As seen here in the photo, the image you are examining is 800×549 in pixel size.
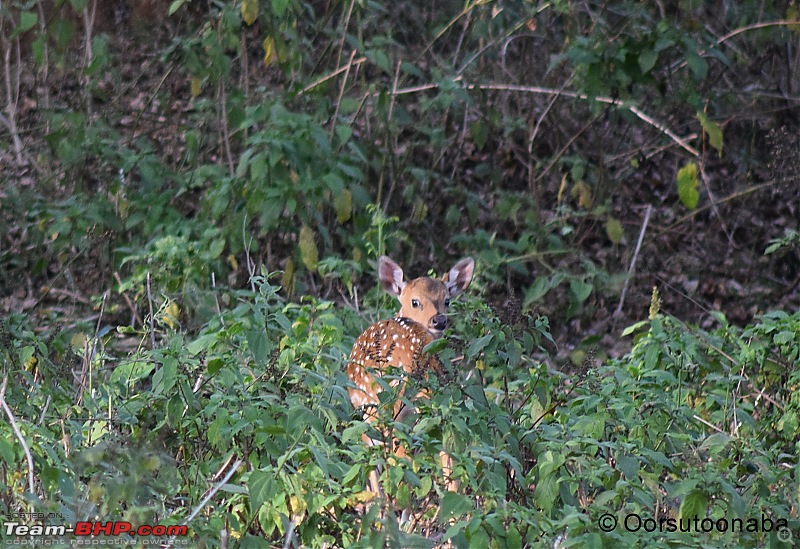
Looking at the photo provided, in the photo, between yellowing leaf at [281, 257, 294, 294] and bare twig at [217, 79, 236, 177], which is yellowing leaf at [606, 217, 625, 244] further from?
bare twig at [217, 79, 236, 177]

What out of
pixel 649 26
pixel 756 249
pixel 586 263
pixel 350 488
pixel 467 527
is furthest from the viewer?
pixel 756 249

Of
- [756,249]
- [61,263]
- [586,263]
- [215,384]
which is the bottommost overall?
[756,249]

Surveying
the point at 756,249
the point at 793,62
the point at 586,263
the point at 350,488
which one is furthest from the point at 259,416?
the point at 793,62

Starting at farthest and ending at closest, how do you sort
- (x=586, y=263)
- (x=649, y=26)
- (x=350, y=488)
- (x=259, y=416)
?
(x=649, y=26)
(x=586, y=263)
(x=259, y=416)
(x=350, y=488)

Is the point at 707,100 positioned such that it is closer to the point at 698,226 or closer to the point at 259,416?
the point at 698,226

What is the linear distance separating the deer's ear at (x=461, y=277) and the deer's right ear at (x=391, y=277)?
0.26 meters

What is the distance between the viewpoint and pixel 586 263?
24.0ft

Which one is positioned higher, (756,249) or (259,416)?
(259,416)

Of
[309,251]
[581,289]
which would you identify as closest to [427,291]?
[309,251]

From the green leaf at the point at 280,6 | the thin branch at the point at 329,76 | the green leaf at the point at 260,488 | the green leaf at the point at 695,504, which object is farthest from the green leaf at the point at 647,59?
the green leaf at the point at 260,488

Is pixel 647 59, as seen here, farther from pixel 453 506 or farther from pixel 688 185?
pixel 453 506

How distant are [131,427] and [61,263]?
141 inches

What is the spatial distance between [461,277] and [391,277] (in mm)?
386

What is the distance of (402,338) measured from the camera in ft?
16.6
